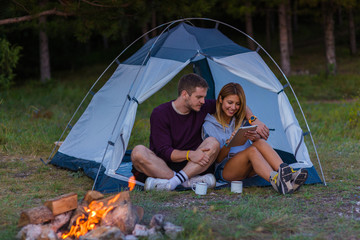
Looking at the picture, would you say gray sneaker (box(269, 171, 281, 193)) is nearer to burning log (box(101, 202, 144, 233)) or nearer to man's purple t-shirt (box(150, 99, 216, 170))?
man's purple t-shirt (box(150, 99, 216, 170))

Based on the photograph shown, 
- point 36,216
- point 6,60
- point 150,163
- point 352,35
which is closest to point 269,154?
point 150,163

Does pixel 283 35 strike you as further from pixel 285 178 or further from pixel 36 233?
pixel 36 233

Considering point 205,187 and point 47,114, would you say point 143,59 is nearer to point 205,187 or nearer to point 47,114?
point 205,187

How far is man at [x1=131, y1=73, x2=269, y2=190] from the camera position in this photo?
4109mm

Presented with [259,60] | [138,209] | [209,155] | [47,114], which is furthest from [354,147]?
[47,114]

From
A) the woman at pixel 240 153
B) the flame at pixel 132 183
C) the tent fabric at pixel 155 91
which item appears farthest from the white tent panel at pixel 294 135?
the flame at pixel 132 183

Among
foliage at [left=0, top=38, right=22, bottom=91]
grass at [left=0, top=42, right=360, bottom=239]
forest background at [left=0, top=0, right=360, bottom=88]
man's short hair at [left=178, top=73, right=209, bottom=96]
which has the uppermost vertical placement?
forest background at [left=0, top=0, right=360, bottom=88]

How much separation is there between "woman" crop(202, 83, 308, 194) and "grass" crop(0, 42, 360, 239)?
0.15 m

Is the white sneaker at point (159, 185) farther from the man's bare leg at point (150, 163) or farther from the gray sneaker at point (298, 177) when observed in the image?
the gray sneaker at point (298, 177)

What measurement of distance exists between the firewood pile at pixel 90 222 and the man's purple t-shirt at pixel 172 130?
103 cm

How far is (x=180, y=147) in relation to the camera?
4332 millimetres

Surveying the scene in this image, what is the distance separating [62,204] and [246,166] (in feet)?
5.94

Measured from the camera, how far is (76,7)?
6.84m

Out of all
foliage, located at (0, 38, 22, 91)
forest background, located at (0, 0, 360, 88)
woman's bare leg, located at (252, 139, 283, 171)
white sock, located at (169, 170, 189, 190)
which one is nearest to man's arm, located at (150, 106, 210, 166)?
white sock, located at (169, 170, 189, 190)
